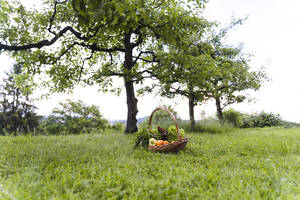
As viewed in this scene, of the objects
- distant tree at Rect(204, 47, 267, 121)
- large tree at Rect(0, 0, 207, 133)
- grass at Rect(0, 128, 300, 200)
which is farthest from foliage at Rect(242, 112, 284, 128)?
grass at Rect(0, 128, 300, 200)

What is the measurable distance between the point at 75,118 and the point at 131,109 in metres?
7.19

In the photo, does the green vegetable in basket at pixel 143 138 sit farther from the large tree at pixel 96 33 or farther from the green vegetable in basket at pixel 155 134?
the large tree at pixel 96 33

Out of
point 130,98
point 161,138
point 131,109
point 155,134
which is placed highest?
point 130,98

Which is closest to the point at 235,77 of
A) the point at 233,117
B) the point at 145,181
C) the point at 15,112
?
the point at 233,117

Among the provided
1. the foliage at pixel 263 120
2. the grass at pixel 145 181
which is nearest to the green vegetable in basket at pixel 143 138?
the grass at pixel 145 181

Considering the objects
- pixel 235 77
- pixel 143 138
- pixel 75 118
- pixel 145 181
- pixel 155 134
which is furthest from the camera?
pixel 75 118

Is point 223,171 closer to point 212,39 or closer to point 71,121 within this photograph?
point 212,39

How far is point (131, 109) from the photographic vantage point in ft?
25.6

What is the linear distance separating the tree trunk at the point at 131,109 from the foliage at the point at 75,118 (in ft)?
17.9

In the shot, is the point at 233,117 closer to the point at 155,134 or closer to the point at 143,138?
the point at 155,134

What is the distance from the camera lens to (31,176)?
253cm

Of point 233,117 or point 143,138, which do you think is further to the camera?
point 233,117

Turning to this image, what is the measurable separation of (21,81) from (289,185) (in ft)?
26.1

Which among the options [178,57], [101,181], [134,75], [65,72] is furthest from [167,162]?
[65,72]
